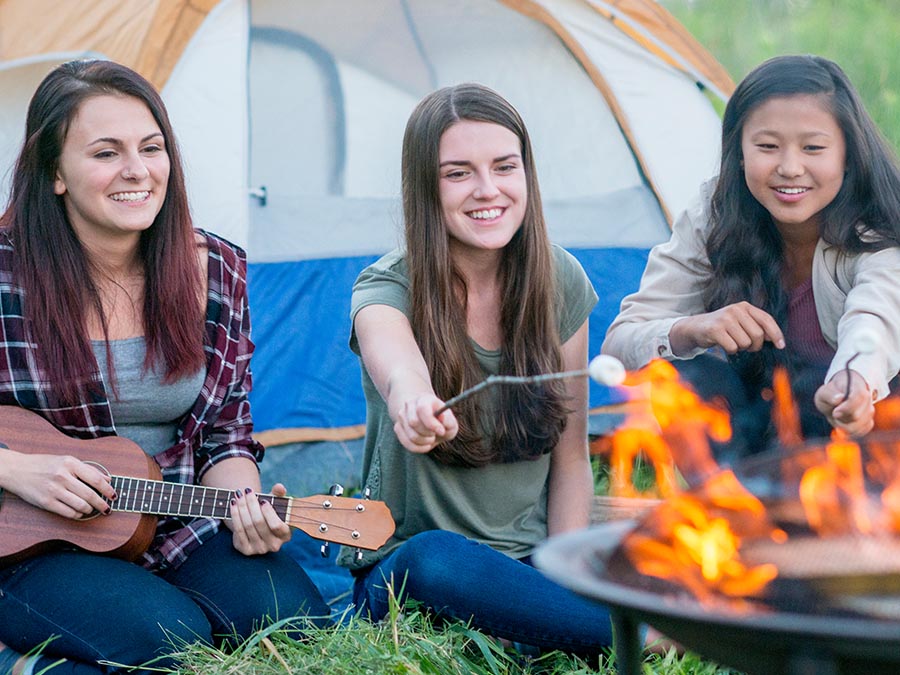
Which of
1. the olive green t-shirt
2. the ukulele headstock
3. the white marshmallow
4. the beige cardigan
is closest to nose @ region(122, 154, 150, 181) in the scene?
the olive green t-shirt

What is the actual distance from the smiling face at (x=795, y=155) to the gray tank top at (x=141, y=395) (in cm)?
115

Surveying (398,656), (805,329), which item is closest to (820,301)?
(805,329)

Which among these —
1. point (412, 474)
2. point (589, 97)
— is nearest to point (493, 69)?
point (589, 97)

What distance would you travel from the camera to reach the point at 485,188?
204 centimetres

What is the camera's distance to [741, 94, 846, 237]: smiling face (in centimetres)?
208

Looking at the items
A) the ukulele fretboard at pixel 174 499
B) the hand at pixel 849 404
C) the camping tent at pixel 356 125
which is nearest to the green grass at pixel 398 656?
the ukulele fretboard at pixel 174 499

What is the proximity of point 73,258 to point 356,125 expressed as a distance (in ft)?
4.76

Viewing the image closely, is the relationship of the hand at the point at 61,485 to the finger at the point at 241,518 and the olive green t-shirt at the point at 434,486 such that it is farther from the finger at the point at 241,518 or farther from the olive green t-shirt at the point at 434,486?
the olive green t-shirt at the point at 434,486

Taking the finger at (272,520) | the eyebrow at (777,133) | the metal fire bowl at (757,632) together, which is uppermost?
the eyebrow at (777,133)

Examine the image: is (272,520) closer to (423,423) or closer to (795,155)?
(423,423)

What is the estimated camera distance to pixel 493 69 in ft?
11.4

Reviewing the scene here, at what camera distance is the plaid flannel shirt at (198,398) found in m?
2.05

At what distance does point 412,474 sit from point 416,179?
1.83 feet

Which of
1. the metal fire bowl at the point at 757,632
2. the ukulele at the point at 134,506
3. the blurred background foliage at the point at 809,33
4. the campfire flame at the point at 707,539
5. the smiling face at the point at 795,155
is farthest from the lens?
the blurred background foliage at the point at 809,33
